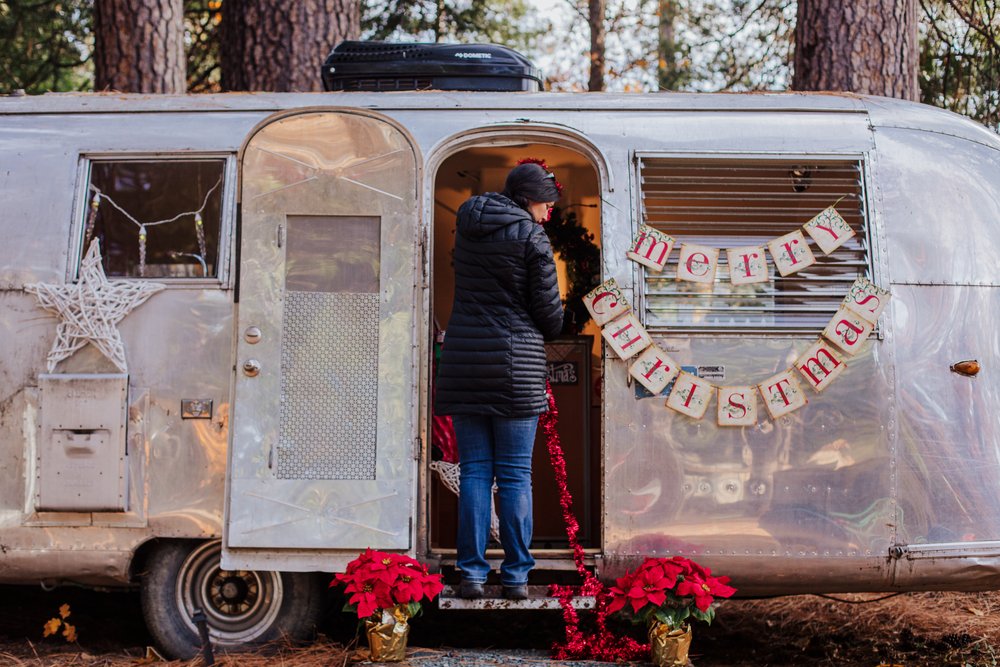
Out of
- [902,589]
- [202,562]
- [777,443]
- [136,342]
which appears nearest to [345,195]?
[136,342]

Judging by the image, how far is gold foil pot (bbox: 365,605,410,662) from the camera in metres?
4.64

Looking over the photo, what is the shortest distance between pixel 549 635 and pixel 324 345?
213 cm

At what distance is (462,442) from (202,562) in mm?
1421

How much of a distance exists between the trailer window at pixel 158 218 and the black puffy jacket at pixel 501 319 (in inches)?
49.3

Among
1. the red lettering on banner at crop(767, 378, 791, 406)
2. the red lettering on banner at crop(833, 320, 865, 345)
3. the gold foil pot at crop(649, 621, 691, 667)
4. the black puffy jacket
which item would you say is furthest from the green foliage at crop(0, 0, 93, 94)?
the gold foil pot at crop(649, 621, 691, 667)

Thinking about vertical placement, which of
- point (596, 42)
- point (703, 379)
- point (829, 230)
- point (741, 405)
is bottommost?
point (741, 405)

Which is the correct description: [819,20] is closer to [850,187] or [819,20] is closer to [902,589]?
[850,187]

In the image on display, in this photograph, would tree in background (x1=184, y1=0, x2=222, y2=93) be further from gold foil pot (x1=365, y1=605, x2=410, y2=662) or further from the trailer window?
gold foil pot (x1=365, y1=605, x2=410, y2=662)

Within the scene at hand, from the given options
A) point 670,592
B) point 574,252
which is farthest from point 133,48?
point 670,592

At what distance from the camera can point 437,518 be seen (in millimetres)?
6230

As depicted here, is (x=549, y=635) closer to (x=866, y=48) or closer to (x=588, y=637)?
(x=588, y=637)

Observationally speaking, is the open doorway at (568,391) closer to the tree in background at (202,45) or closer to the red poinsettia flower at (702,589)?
the red poinsettia flower at (702,589)

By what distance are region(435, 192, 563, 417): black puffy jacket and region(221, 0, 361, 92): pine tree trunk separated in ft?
12.6

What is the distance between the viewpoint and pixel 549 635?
5.88 metres
